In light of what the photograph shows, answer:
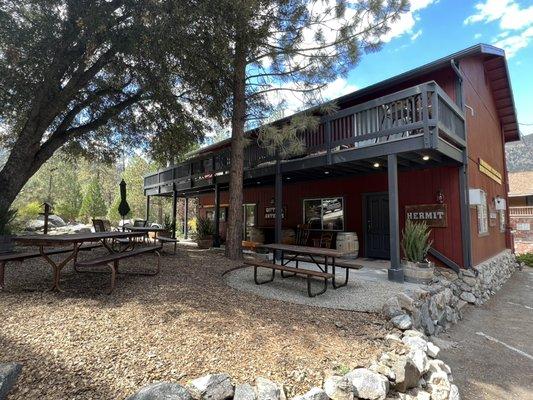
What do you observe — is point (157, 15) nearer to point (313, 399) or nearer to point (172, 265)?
point (172, 265)

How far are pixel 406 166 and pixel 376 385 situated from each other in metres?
6.98

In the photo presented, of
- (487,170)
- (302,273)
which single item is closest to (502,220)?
(487,170)

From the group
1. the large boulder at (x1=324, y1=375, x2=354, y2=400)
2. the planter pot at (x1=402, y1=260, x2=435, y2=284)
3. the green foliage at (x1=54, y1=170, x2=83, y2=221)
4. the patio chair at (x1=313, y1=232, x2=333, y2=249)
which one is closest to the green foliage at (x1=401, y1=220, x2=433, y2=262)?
the planter pot at (x1=402, y1=260, x2=435, y2=284)

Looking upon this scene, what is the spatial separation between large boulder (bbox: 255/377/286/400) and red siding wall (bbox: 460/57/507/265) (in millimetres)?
7606

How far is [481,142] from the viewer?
10109mm

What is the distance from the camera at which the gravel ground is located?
253cm

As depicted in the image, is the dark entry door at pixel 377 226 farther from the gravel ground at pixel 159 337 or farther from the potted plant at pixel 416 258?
the gravel ground at pixel 159 337

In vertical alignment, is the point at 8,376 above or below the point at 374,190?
below

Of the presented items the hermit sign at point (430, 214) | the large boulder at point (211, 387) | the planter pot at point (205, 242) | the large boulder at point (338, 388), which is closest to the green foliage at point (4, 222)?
the planter pot at point (205, 242)

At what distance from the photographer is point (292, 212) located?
39.5 feet

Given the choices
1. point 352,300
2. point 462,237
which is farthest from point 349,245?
point 352,300

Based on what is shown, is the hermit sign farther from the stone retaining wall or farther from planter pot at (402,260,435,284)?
planter pot at (402,260,435,284)

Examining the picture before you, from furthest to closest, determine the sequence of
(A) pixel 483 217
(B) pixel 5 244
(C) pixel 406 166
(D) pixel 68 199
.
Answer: (D) pixel 68 199
(A) pixel 483 217
(C) pixel 406 166
(B) pixel 5 244

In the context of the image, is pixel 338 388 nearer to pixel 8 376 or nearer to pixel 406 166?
pixel 8 376
